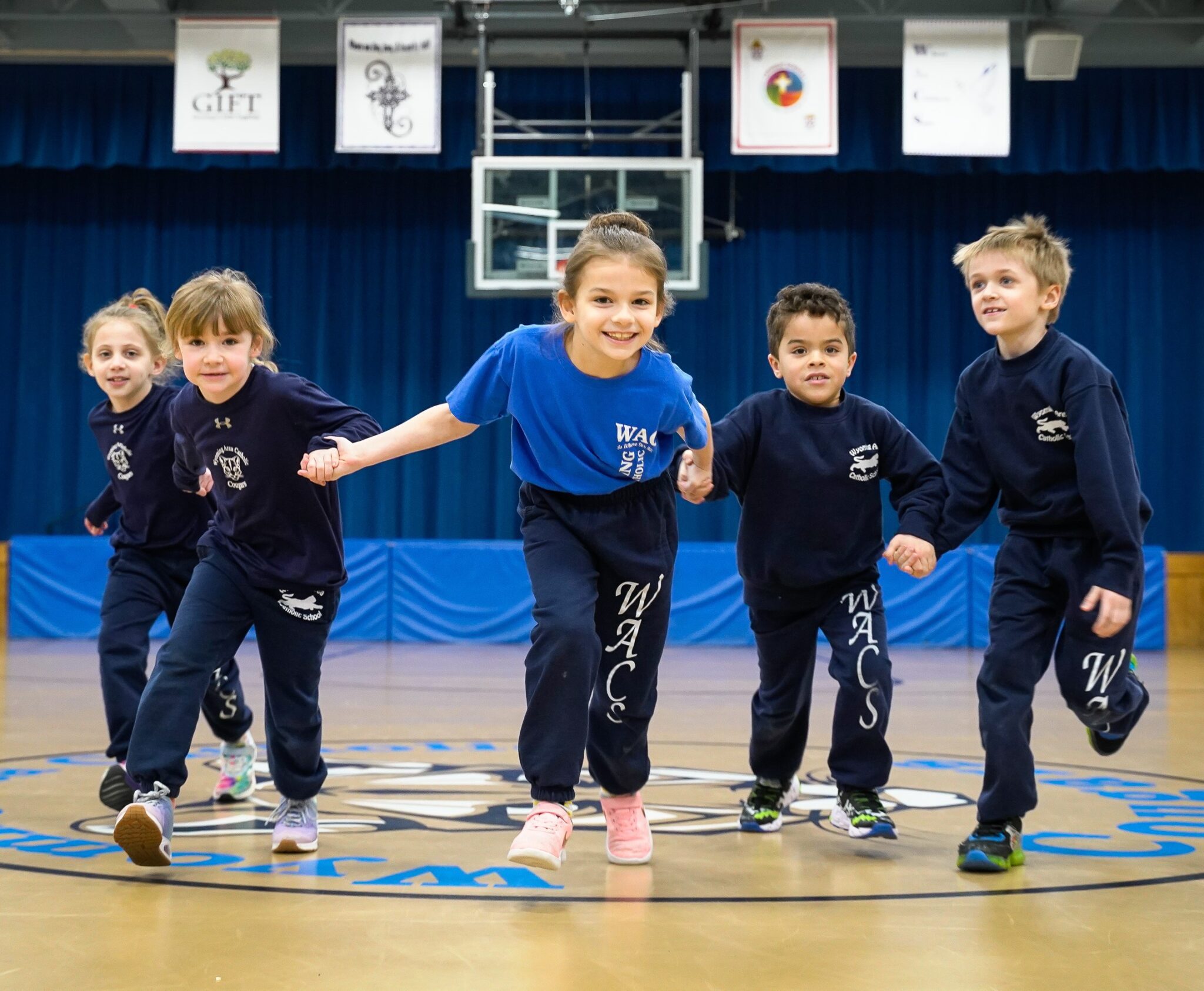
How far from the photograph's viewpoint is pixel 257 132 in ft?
31.6

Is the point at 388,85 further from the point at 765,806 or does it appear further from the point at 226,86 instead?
the point at 765,806

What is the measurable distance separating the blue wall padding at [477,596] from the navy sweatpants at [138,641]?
19.6 feet

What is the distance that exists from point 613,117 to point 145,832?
9904 millimetres

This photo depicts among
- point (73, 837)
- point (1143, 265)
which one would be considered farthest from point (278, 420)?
point (1143, 265)

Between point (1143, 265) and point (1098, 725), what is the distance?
1037 cm

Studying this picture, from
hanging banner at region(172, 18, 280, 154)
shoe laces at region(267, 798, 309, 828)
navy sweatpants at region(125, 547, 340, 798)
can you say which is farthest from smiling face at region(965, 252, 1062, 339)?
hanging banner at region(172, 18, 280, 154)

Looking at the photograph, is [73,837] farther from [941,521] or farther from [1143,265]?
[1143,265]

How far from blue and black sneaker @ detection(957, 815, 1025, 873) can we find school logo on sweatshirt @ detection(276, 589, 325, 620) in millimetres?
1484

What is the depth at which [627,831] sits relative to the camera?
2822mm

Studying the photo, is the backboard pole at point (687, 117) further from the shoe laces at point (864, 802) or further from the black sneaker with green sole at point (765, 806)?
the shoe laces at point (864, 802)

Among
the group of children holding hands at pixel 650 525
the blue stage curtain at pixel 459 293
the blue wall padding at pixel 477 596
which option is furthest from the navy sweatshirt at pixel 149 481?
the blue stage curtain at pixel 459 293

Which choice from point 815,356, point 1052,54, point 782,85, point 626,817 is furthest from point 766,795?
point 1052,54

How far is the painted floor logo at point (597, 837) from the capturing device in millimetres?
2588

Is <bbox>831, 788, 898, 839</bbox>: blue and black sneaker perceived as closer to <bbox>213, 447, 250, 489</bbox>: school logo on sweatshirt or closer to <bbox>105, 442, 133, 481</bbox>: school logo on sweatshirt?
<bbox>213, 447, 250, 489</bbox>: school logo on sweatshirt
